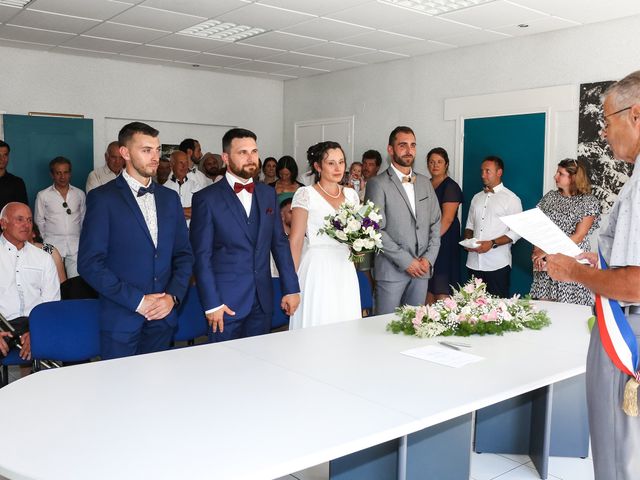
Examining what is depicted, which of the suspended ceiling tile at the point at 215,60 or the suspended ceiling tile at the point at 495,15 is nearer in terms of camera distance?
the suspended ceiling tile at the point at 495,15

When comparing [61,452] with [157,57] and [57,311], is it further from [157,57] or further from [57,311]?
[157,57]

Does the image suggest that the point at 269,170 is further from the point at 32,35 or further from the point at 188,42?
the point at 32,35

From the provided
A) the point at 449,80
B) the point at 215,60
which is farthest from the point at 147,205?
the point at 215,60

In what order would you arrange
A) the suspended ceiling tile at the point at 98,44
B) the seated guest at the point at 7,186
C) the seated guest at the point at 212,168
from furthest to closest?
the seated guest at the point at 212,168 < the suspended ceiling tile at the point at 98,44 < the seated guest at the point at 7,186

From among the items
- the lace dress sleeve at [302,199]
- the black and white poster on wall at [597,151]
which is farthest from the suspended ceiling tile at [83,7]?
the black and white poster on wall at [597,151]

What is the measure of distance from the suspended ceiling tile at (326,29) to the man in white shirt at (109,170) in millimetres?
2628

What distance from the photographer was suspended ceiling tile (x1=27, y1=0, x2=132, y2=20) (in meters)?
5.85

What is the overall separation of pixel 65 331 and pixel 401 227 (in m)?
2.43

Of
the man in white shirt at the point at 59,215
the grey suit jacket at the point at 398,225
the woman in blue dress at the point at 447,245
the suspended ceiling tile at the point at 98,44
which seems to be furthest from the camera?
the suspended ceiling tile at the point at 98,44

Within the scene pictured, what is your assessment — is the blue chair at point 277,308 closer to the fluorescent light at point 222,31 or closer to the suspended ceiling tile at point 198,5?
the suspended ceiling tile at point 198,5

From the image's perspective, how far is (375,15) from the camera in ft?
20.1

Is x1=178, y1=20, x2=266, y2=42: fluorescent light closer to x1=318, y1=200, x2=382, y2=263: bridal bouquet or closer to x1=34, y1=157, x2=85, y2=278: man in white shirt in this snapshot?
x1=34, y1=157, x2=85, y2=278: man in white shirt

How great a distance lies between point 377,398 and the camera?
7.22 ft

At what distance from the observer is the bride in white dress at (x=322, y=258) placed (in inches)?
169
